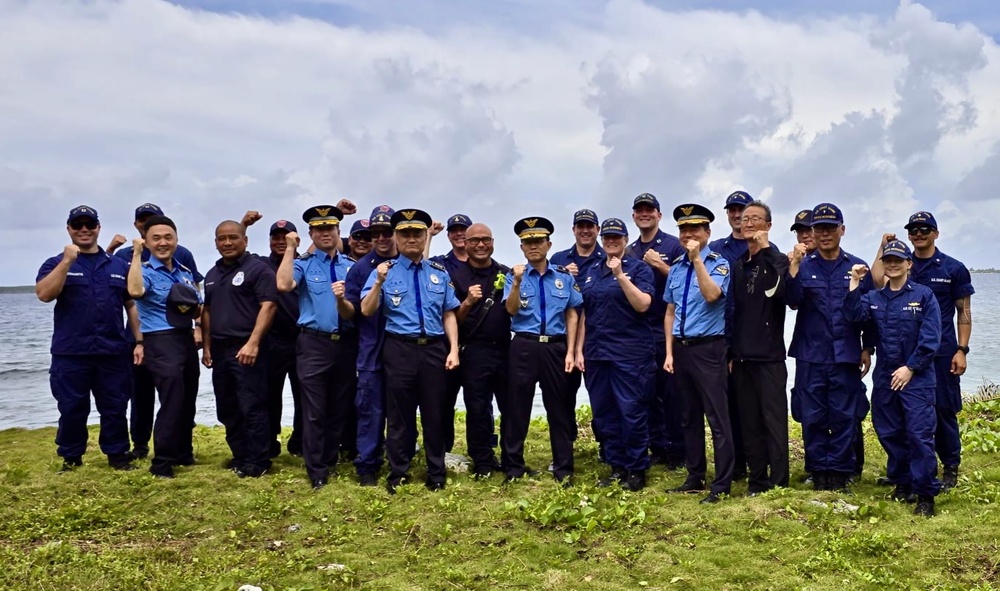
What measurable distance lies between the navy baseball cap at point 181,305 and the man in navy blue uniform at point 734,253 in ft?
15.8

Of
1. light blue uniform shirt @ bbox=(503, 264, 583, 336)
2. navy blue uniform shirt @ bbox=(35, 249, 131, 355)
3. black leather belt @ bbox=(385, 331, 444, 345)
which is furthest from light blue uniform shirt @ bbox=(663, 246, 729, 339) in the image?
navy blue uniform shirt @ bbox=(35, 249, 131, 355)

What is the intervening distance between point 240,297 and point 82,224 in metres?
1.68

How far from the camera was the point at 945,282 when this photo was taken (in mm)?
6797

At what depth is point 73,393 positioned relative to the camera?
24.4 feet

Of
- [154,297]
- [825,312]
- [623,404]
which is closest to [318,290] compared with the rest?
[154,297]

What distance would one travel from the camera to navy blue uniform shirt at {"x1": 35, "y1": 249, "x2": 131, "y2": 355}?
290 inches

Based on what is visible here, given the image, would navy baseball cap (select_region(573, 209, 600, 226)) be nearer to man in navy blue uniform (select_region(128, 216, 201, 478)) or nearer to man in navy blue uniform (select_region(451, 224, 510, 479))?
man in navy blue uniform (select_region(451, 224, 510, 479))

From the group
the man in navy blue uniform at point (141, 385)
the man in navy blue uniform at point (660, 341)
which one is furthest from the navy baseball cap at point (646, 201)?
the man in navy blue uniform at point (141, 385)

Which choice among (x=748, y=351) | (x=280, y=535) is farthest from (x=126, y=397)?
(x=748, y=351)

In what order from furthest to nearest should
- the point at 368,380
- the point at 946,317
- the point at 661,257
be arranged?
1. the point at 661,257
2. the point at 368,380
3. the point at 946,317

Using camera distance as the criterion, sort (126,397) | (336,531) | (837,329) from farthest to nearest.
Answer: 1. (126,397)
2. (837,329)
3. (336,531)

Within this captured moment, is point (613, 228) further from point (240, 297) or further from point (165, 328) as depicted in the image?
point (165, 328)

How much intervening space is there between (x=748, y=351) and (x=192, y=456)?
18.0 ft

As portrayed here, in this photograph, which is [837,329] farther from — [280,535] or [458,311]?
[280,535]
